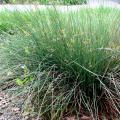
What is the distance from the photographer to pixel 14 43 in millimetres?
3752

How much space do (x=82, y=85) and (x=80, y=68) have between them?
0.18 metres

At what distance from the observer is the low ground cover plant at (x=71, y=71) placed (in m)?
3.02

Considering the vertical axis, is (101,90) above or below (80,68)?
below

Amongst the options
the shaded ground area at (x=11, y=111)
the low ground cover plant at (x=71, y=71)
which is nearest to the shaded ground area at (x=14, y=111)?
the shaded ground area at (x=11, y=111)

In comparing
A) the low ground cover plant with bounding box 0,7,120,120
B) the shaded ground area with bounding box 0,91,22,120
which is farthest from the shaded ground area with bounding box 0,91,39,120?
the low ground cover plant with bounding box 0,7,120,120

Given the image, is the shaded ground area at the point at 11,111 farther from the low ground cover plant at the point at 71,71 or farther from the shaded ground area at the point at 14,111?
the low ground cover plant at the point at 71,71

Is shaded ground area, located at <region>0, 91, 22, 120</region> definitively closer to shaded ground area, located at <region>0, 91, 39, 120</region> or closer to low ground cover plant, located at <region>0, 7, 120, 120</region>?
shaded ground area, located at <region>0, 91, 39, 120</region>

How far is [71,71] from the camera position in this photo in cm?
313

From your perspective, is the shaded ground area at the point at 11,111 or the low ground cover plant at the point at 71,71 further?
the shaded ground area at the point at 11,111

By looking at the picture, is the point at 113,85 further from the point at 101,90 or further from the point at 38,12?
the point at 38,12

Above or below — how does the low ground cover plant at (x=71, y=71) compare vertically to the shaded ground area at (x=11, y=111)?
above

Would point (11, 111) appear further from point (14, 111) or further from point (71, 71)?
point (71, 71)

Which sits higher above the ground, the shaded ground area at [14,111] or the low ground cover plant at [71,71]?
the low ground cover plant at [71,71]

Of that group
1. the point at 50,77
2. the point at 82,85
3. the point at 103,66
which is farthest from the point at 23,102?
the point at 103,66
